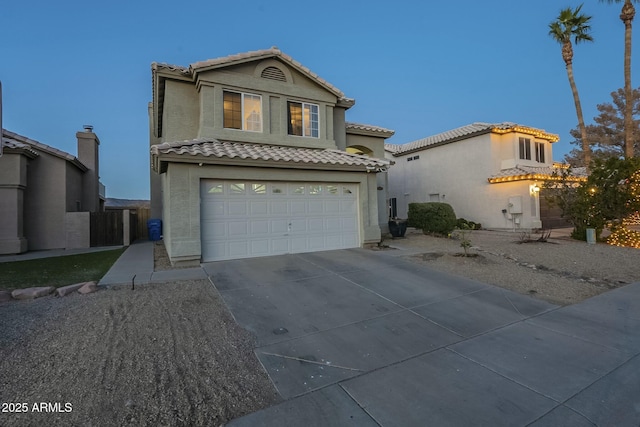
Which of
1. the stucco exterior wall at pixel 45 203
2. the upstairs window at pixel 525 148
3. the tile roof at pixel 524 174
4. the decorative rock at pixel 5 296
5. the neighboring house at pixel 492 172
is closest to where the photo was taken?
the decorative rock at pixel 5 296

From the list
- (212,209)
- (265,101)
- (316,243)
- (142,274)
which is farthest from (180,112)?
(316,243)

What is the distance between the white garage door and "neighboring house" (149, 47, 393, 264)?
32 mm

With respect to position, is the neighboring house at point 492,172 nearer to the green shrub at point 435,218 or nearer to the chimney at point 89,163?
the green shrub at point 435,218

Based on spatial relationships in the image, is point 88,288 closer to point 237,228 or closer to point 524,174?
point 237,228

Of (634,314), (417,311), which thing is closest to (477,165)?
(634,314)

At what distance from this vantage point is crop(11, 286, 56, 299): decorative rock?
577 cm

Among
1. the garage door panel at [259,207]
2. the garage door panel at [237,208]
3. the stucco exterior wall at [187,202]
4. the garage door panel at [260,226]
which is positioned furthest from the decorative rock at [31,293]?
the garage door panel at [259,207]

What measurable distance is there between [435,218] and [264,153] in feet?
31.5

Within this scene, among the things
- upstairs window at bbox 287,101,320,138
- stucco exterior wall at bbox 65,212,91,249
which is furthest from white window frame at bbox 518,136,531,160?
stucco exterior wall at bbox 65,212,91,249

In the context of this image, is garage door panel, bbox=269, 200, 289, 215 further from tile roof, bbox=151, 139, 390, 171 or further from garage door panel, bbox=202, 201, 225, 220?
garage door panel, bbox=202, 201, 225, 220

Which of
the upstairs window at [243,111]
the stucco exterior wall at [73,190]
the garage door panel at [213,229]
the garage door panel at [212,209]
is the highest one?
the upstairs window at [243,111]

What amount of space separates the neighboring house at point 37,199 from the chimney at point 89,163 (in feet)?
7.34

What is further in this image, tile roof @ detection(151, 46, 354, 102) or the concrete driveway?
tile roof @ detection(151, 46, 354, 102)

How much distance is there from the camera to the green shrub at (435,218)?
1495 cm
